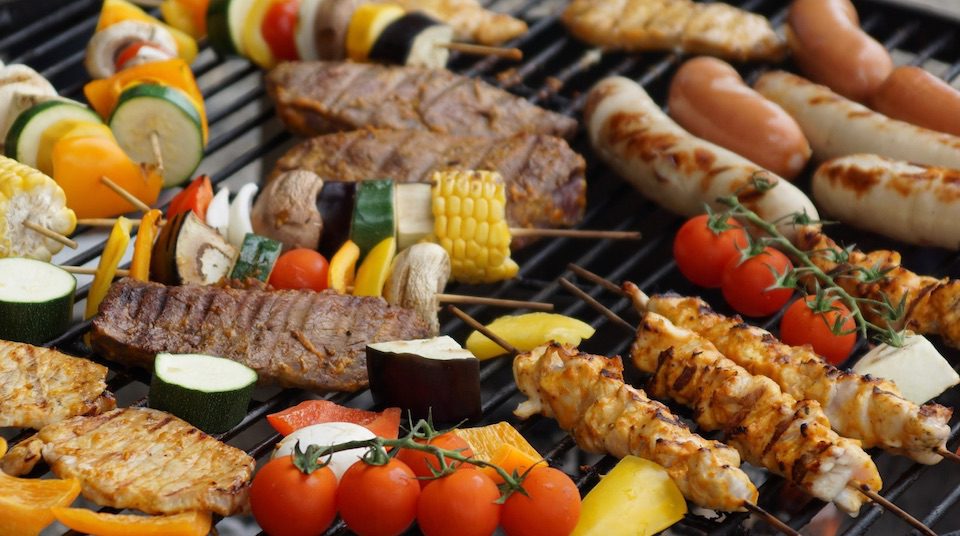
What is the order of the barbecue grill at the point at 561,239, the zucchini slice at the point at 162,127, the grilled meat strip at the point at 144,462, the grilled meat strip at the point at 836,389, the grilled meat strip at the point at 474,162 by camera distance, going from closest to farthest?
the grilled meat strip at the point at 144,462
the grilled meat strip at the point at 836,389
the barbecue grill at the point at 561,239
the grilled meat strip at the point at 474,162
the zucchini slice at the point at 162,127

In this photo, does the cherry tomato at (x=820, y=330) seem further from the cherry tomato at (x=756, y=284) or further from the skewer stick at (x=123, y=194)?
the skewer stick at (x=123, y=194)

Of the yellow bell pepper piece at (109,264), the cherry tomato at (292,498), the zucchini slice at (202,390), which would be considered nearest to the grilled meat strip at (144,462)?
the zucchini slice at (202,390)

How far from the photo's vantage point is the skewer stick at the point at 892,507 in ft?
12.7

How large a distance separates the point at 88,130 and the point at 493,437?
259cm

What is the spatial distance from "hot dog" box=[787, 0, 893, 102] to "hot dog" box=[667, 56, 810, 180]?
618mm

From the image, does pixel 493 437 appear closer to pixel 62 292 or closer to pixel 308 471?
pixel 308 471

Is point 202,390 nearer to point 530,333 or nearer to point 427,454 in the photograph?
point 427,454

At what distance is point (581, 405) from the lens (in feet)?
14.4

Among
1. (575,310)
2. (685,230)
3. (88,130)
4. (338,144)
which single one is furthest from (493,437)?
(88,130)

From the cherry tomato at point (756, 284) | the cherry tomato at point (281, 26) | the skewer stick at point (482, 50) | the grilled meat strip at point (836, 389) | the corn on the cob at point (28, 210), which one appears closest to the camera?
the grilled meat strip at point (836, 389)

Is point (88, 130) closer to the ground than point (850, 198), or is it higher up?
higher up

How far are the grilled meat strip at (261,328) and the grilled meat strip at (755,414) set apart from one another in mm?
925

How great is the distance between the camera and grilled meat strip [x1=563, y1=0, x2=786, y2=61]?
696 centimetres

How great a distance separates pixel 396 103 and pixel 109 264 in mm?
1781
